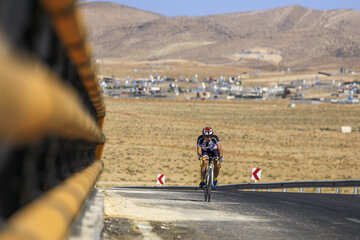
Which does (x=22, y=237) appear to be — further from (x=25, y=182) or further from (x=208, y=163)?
(x=208, y=163)

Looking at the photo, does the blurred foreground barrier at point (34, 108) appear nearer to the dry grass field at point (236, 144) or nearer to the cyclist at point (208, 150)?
the cyclist at point (208, 150)

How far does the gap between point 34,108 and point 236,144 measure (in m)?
49.5

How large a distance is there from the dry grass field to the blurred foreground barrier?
83.6ft

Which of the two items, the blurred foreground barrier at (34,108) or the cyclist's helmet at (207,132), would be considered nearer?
the blurred foreground barrier at (34,108)

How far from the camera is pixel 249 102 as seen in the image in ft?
383

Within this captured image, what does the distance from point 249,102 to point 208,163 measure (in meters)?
102

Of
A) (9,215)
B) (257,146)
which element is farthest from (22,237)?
(257,146)

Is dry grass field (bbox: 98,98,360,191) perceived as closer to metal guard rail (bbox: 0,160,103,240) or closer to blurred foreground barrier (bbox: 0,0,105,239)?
blurred foreground barrier (bbox: 0,0,105,239)

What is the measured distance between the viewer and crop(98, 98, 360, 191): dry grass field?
3481cm

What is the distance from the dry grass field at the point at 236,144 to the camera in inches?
1371

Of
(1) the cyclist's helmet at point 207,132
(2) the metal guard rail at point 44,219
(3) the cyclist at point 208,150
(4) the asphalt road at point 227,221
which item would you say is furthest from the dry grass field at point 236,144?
(2) the metal guard rail at point 44,219

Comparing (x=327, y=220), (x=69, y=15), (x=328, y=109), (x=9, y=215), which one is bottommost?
(x=327, y=220)

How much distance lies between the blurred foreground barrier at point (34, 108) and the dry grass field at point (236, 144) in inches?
1003

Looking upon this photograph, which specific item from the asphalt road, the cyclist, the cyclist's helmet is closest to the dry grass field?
the cyclist
